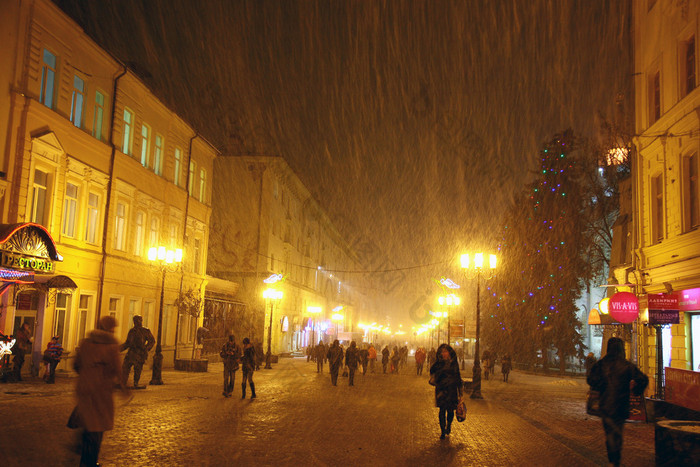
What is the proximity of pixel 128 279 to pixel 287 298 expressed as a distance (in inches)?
1079

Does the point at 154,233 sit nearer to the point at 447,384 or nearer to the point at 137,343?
the point at 137,343

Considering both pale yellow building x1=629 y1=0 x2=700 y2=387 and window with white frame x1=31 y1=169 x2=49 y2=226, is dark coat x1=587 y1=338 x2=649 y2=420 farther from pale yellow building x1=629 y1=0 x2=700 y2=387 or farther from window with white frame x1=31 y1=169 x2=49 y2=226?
→ window with white frame x1=31 y1=169 x2=49 y2=226

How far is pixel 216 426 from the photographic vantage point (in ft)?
39.5

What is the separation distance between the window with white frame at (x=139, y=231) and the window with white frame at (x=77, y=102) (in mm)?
6399

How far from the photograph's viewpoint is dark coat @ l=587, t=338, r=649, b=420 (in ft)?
27.6

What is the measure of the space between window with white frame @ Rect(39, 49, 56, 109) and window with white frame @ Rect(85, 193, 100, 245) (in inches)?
169

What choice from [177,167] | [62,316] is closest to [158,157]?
[177,167]

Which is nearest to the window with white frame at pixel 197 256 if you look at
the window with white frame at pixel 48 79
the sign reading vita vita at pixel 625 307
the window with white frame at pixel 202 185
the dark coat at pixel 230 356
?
the window with white frame at pixel 202 185

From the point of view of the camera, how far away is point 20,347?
18.4 meters

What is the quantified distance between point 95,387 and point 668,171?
1772 centimetres

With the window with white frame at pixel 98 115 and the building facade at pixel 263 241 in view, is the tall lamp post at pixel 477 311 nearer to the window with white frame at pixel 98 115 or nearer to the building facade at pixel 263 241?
the window with white frame at pixel 98 115

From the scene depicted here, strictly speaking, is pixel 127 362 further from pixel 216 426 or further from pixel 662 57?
pixel 662 57

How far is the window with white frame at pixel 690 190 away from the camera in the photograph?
17703mm

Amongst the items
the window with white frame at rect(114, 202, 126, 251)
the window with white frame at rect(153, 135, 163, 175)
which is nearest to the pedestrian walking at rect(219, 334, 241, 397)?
the window with white frame at rect(114, 202, 126, 251)
